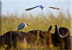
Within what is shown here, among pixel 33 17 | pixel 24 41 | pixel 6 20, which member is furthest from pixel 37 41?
pixel 6 20

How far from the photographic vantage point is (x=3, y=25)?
1050 centimetres

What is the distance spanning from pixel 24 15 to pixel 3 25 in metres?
0.95

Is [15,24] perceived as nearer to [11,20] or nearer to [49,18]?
[11,20]

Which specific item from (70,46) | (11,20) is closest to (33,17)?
(11,20)

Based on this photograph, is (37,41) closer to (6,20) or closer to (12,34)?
(12,34)

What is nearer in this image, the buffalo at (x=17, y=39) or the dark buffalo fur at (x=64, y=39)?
the buffalo at (x=17, y=39)

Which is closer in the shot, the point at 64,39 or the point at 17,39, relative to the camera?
the point at 17,39

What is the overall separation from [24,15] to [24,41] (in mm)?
2623

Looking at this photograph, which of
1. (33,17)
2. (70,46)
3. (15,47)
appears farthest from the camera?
(33,17)

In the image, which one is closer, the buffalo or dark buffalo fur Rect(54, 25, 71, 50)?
the buffalo

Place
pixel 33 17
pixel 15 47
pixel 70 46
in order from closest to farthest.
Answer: pixel 15 47 → pixel 70 46 → pixel 33 17

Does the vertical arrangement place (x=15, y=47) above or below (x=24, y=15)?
below

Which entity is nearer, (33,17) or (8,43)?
(8,43)

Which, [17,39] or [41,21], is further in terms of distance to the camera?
[41,21]
